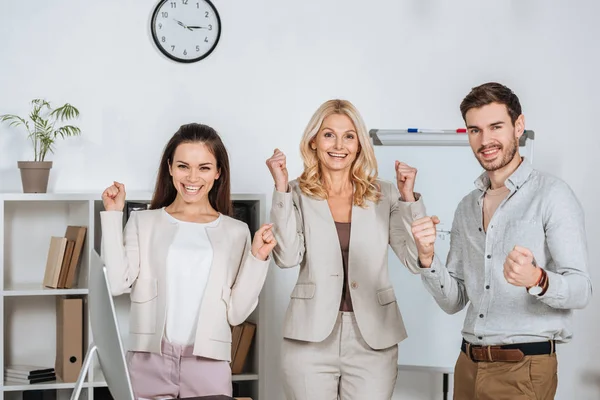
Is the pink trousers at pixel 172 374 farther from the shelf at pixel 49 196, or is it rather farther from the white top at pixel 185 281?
the shelf at pixel 49 196

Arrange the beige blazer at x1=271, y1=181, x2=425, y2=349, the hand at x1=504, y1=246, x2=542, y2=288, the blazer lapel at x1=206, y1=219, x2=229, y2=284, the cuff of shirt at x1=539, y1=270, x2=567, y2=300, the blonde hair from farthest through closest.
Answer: the blonde hair → the beige blazer at x1=271, y1=181, x2=425, y2=349 → the blazer lapel at x1=206, y1=219, x2=229, y2=284 → the cuff of shirt at x1=539, y1=270, x2=567, y2=300 → the hand at x1=504, y1=246, x2=542, y2=288

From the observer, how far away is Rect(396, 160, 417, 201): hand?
2553mm

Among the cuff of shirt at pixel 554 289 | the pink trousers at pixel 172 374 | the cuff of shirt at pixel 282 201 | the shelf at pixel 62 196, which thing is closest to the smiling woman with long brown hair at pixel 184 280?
the pink trousers at pixel 172 374

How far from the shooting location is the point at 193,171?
2.50 meters

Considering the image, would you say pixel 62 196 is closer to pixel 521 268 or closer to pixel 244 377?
pixel 244 377

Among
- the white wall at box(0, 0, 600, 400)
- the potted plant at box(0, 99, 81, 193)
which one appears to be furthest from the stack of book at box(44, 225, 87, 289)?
the white wall at box(0, 0, 600, 400)

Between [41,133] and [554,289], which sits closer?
[554,289]

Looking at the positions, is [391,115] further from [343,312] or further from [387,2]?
[343,312]

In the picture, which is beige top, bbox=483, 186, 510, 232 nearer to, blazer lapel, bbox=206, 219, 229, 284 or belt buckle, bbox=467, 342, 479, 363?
belt buckle, bbox=467, 342, 479, 363

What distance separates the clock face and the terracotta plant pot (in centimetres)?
80

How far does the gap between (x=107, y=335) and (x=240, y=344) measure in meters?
2.05

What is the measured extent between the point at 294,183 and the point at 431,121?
1476 mm

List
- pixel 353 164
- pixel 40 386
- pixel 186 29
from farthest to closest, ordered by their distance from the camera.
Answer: pixel 186 29, pixel 40 386, pixel 353 164

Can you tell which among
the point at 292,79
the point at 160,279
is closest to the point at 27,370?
the point at 160,279
